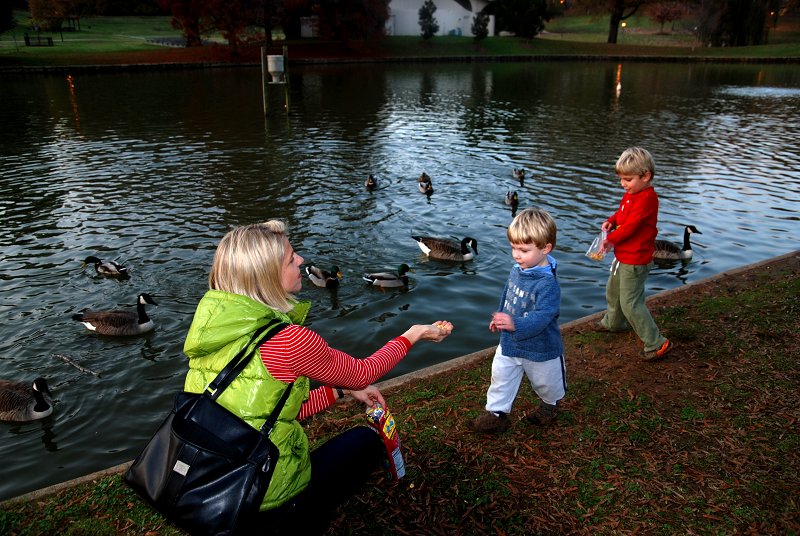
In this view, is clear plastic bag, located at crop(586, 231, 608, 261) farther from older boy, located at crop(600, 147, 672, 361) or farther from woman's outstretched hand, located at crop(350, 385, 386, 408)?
woman's outstretched hand, located at crop(350, 385, 386, 408)

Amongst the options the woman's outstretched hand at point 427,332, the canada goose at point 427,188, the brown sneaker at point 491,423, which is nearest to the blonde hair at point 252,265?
the woman's outstretched hand at point 427,332

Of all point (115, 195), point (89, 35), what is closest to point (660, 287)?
point (115, 195)

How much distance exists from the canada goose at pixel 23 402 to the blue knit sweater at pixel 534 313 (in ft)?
20.6

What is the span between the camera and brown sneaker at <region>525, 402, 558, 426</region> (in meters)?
5.48

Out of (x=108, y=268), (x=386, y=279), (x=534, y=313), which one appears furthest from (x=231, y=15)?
(x=534, y=313)

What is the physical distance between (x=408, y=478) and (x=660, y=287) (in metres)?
8.22

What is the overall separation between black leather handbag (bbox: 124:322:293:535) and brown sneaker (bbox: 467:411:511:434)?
9.39 feet

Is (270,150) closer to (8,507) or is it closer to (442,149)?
(442,149)

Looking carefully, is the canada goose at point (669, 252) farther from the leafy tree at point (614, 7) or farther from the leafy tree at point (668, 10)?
the leafy tree at point (668, 10)

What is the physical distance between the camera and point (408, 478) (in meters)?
4.87

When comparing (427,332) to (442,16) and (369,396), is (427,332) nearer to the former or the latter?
(369,396)

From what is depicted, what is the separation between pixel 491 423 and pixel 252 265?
3157 mm

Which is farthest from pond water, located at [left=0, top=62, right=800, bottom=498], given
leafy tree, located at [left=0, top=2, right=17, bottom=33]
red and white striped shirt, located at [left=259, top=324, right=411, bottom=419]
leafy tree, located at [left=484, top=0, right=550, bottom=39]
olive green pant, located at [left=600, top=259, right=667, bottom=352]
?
leafy tree, located at [left=484, top=0, right=550, bottom=39]

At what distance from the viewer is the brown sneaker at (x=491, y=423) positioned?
213 inches
